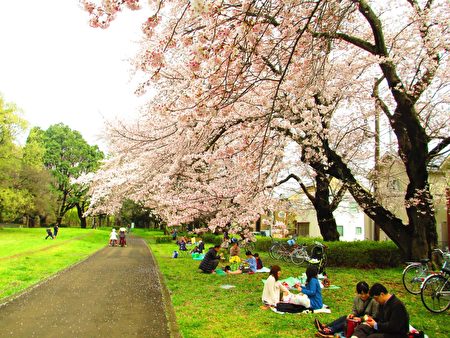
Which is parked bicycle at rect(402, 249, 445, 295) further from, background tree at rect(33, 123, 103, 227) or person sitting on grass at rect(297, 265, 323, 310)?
background tree at rect(33, 123, 103, 227)

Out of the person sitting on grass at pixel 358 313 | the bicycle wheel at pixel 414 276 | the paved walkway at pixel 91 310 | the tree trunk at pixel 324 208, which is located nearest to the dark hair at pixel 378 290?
the person sitting on grass at pixel 358 313

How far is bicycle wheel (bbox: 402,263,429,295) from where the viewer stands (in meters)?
9.39

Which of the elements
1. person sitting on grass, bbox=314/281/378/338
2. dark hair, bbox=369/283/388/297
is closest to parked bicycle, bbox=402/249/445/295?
person sitting on grass, bbox=314/281/378/338

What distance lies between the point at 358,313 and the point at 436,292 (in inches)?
104

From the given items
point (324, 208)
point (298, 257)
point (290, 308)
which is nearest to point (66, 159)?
point (298, 257)

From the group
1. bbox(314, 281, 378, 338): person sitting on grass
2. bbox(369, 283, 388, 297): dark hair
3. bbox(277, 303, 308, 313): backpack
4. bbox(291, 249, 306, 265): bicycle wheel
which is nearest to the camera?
bbox(369, 283, 388, 297): dark hair

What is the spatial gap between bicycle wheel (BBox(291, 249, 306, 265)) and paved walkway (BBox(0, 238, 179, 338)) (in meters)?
7.46

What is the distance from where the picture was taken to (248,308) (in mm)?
7832

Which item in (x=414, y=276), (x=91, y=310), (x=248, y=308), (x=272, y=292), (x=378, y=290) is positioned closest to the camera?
(x=378, y=290)

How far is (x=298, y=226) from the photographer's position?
4003cm

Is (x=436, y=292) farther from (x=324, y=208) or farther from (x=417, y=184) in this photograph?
(x=324, y=208)

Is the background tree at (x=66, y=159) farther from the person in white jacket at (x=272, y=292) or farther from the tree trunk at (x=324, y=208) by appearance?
the person in white jacket at (x=272, y=292)

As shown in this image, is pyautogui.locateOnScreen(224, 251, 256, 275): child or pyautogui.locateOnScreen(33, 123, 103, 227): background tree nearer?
pyautogui.locateOnScreen(224, 251, 256, 275): child

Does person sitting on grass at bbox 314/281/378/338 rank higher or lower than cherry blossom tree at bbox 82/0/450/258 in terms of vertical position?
lower
